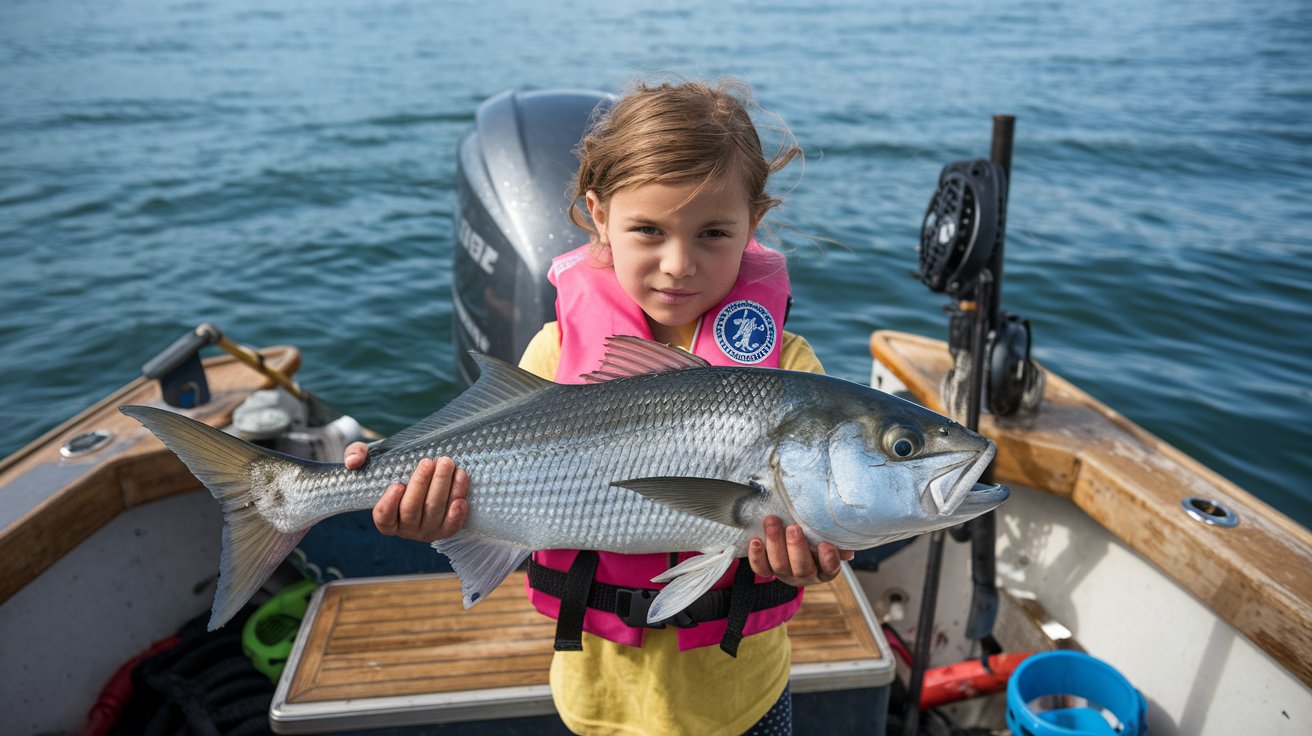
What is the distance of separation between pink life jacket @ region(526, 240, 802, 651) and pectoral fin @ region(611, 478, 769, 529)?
43cm

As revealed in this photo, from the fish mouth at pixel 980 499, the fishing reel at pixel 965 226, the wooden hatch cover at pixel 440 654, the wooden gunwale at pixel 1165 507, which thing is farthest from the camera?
the fishing reel at pixel 965 226

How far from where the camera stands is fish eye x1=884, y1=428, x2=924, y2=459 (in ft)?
6.55

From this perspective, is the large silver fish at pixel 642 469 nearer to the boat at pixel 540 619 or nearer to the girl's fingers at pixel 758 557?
the girl's fingers at pixel 758 557

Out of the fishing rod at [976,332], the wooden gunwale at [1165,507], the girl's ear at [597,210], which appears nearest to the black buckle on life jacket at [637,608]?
the girl's ear at [597,210]

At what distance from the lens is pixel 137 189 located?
485 inches

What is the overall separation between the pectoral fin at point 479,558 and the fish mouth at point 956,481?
105 centimetres

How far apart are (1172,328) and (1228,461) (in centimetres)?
255

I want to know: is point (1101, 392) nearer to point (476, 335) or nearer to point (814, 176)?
point (476, 335)

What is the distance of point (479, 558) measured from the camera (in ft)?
7.57

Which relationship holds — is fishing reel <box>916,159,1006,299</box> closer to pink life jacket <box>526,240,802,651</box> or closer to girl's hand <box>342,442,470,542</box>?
pink life jacket <box>526,240,802,651</box>

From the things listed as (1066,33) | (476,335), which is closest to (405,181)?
(476,335)

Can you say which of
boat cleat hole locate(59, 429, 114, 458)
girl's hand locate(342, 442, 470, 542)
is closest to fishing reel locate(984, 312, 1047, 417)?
girl's hand locate(342, 442, 470, 542)

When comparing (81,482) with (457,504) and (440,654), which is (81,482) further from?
(457,504)

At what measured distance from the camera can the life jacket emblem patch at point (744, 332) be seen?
254 centimetres
